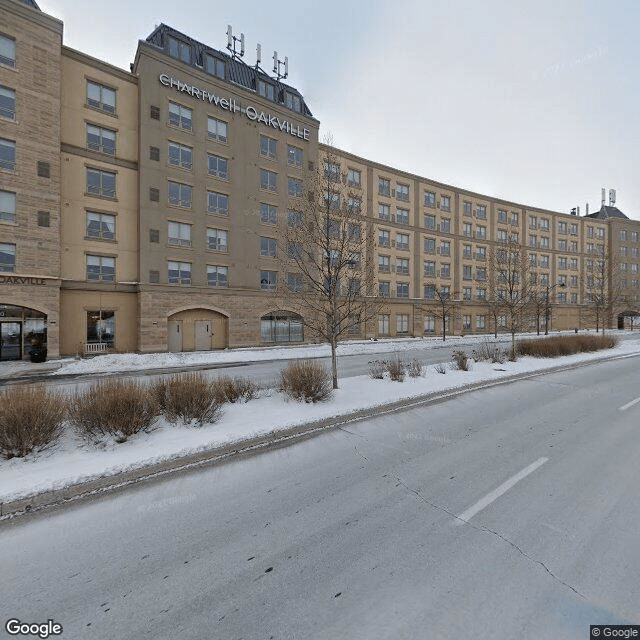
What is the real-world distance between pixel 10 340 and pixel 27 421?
868 inches

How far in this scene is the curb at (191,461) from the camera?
13.6 ft

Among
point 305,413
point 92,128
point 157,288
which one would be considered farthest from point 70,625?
point 92,128

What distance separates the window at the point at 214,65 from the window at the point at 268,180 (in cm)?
830

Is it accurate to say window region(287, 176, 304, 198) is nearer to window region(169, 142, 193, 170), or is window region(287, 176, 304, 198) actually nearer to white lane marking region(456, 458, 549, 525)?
window region(169, 142, 193, 170)

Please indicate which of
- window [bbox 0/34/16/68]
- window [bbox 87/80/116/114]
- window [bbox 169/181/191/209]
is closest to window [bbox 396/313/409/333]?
window [bbox 169/181/191/209]

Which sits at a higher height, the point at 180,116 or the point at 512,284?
the point at 180,116

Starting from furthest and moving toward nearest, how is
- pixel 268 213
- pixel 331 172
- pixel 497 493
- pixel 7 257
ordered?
pixel 268 213, pixel 7 257, pixel 331 172, pixel 497 493

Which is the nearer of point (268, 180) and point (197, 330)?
point (197, 330)

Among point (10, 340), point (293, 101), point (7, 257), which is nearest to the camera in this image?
point (7, 257)

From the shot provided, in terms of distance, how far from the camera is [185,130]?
27.6m

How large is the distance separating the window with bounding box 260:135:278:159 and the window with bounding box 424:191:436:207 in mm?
22486

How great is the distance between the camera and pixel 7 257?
21328mm

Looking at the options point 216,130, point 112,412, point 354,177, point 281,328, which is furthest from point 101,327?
point 354,177

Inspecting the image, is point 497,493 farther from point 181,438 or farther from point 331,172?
point 331,172
